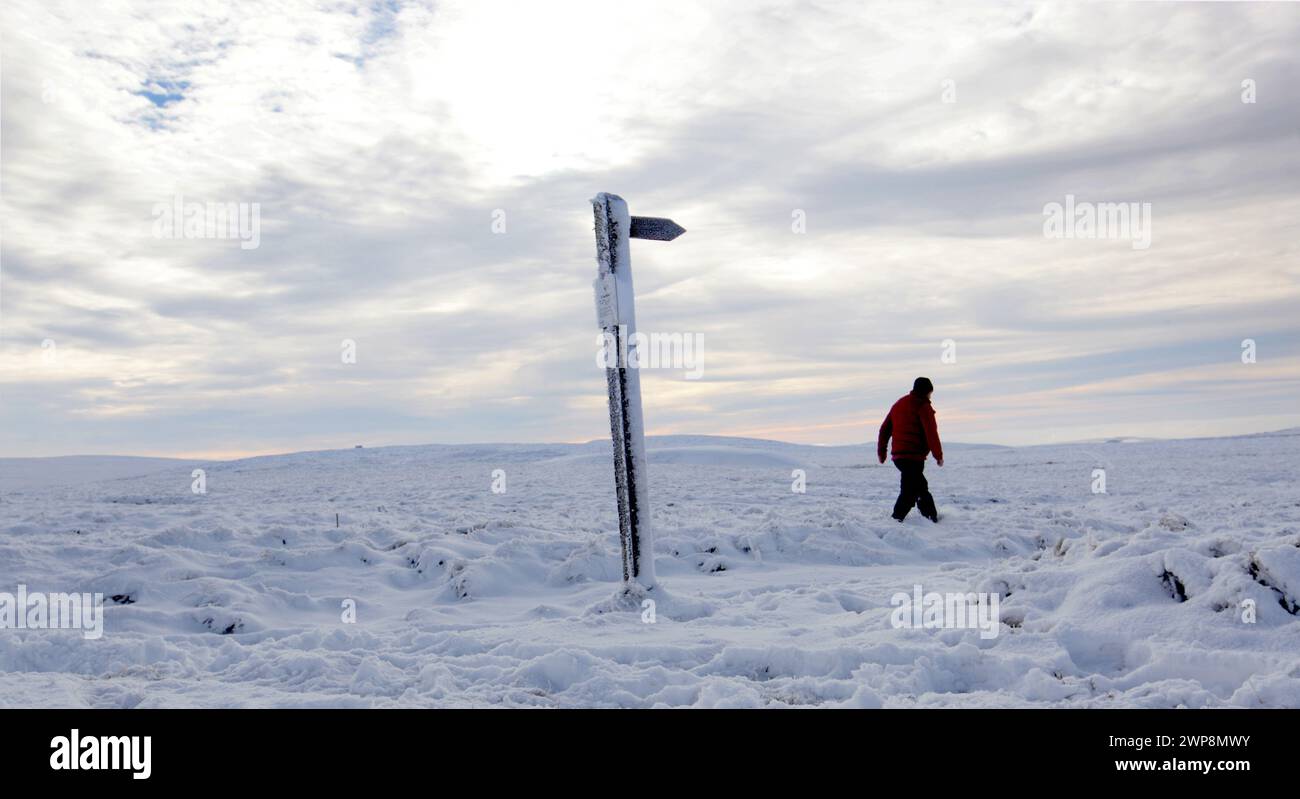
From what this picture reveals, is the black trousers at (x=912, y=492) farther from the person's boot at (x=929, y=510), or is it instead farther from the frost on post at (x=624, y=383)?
the frost on post at (x=624, y=383)

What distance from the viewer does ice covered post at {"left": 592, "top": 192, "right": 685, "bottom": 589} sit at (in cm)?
670

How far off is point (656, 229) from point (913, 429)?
19.5ft

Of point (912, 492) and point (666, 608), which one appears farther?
point (912, 492)

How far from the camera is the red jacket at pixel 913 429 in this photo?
1126cm

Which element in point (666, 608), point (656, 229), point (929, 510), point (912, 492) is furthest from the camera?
point (929, 510)

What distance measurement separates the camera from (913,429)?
11.5 metres

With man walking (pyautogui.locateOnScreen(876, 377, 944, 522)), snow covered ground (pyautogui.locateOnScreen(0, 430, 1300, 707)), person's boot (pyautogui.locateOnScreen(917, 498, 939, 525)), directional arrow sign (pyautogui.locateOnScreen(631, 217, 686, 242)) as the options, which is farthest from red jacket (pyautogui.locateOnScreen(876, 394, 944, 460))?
directional arrow sign (pyautogui.locateOnScreen(631, 217, 686, 242))
